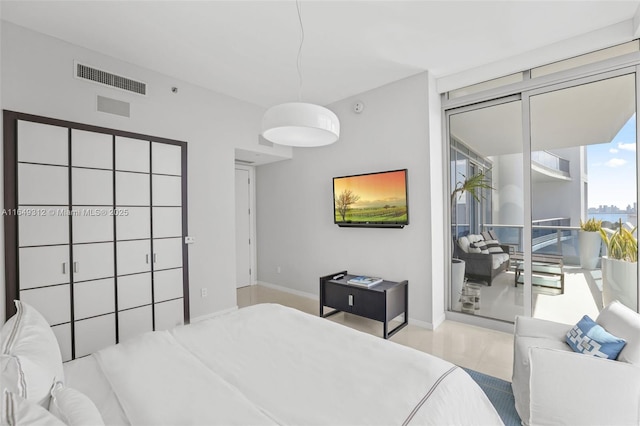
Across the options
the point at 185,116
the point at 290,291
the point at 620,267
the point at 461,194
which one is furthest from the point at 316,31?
the point at 290,291

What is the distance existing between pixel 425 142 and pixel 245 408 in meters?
3.24

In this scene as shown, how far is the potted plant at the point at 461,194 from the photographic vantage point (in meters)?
3.66

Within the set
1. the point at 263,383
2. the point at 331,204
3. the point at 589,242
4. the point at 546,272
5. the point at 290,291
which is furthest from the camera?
the point at 290,291

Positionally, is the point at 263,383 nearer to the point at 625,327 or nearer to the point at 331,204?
the point at 625,327

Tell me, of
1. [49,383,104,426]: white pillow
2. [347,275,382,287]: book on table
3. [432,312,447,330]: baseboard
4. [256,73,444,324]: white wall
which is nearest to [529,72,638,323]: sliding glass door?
[432,312,447,330]: baseboard

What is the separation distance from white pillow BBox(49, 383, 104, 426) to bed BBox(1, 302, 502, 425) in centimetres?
1

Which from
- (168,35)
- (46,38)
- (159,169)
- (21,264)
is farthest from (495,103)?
(21,264)

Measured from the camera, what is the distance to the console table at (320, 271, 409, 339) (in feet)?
11.0

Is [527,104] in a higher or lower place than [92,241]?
higher

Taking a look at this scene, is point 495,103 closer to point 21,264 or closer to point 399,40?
point 399,40

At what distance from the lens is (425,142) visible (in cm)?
355

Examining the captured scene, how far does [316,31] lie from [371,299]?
9.26 ft

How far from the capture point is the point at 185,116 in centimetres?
372

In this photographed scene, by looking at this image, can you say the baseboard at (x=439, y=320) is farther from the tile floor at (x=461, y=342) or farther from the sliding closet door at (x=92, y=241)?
the sliding closet door at (x=92, y=241)
